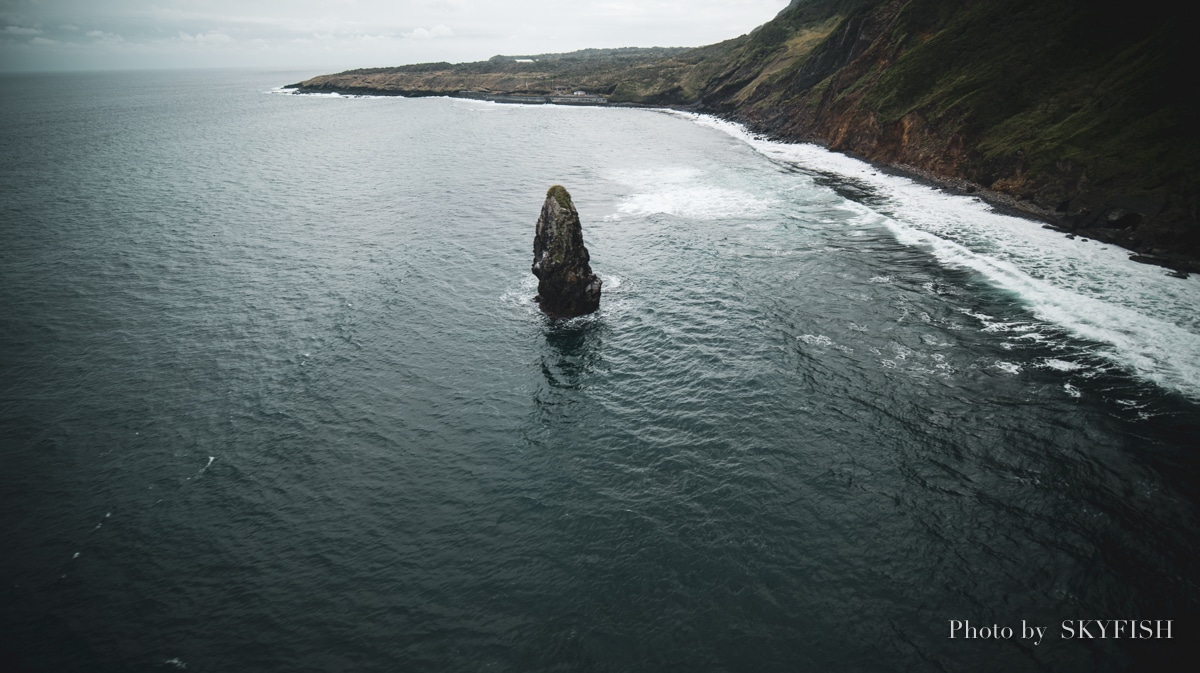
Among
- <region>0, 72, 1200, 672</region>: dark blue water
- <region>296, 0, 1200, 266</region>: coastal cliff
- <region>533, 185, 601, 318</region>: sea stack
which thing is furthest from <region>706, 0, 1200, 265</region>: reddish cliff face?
<region>533, 185, 601, 318</region>: sea stack

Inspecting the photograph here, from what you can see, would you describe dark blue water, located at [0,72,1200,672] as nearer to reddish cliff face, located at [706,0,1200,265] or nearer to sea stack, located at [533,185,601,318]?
sea stack, located at [533,185,601,318]

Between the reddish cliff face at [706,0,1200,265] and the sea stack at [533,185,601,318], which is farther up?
the reddish cliff face at [706,0,1200,265]

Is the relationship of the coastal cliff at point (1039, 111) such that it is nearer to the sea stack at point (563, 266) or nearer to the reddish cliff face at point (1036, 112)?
the reddish cliff face at point (1036, 112)

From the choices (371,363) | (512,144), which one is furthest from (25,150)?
(371,363)

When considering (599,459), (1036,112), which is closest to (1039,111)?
(1036,112)

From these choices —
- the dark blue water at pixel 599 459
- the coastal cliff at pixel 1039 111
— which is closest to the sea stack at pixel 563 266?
the dark blue water at pixel 599 459

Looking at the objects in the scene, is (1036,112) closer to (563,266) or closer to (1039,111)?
(1039,111)

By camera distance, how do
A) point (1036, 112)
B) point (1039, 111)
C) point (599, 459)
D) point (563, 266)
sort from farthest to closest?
point (1036, 112)
point (1039, 111)
point (563, 266)
point (599, 459)
